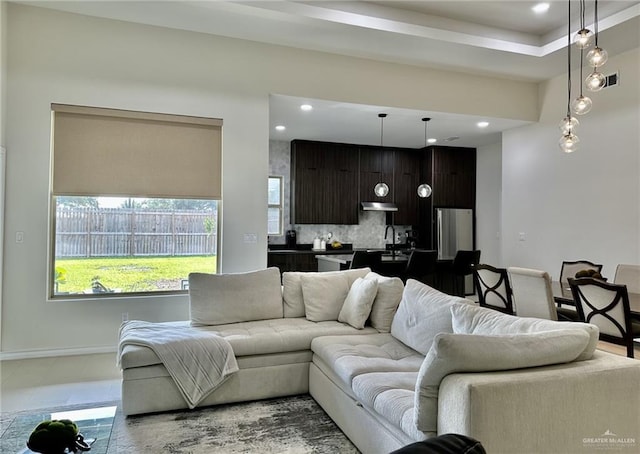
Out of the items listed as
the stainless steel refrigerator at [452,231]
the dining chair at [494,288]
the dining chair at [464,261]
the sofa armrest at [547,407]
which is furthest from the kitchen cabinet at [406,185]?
the sofa armrest at [547,407]

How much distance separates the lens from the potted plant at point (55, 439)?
163 cm

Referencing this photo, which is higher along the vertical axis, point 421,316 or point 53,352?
point 421,316

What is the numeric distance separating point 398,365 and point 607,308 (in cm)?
163

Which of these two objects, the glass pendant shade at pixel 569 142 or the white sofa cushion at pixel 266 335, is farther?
the glass pendant shade at pixel 569 142

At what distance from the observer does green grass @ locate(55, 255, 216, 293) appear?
4.39 metres

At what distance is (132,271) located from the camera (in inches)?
183

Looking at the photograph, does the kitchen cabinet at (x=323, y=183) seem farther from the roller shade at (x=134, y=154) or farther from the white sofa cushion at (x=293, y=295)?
the white sofa cushion at (x=293, y=295)

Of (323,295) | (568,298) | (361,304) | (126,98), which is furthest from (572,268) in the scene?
(126,98)

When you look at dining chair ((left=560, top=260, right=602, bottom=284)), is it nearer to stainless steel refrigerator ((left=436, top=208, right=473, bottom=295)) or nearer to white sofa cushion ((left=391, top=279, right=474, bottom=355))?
white sofa cushion ((left=391, top=279, right=474, bottom=355))

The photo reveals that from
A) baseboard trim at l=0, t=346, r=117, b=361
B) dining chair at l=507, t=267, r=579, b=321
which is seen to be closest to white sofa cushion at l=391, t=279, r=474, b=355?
dining chair at l=507, t=267, r=579, b=321

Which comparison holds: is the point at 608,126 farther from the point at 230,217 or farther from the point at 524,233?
the point at 230,217

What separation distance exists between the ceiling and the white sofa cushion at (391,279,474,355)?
9.31ft

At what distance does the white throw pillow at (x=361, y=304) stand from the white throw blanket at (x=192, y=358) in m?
1.04

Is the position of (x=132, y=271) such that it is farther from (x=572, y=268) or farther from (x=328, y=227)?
(x=572, y=268)
